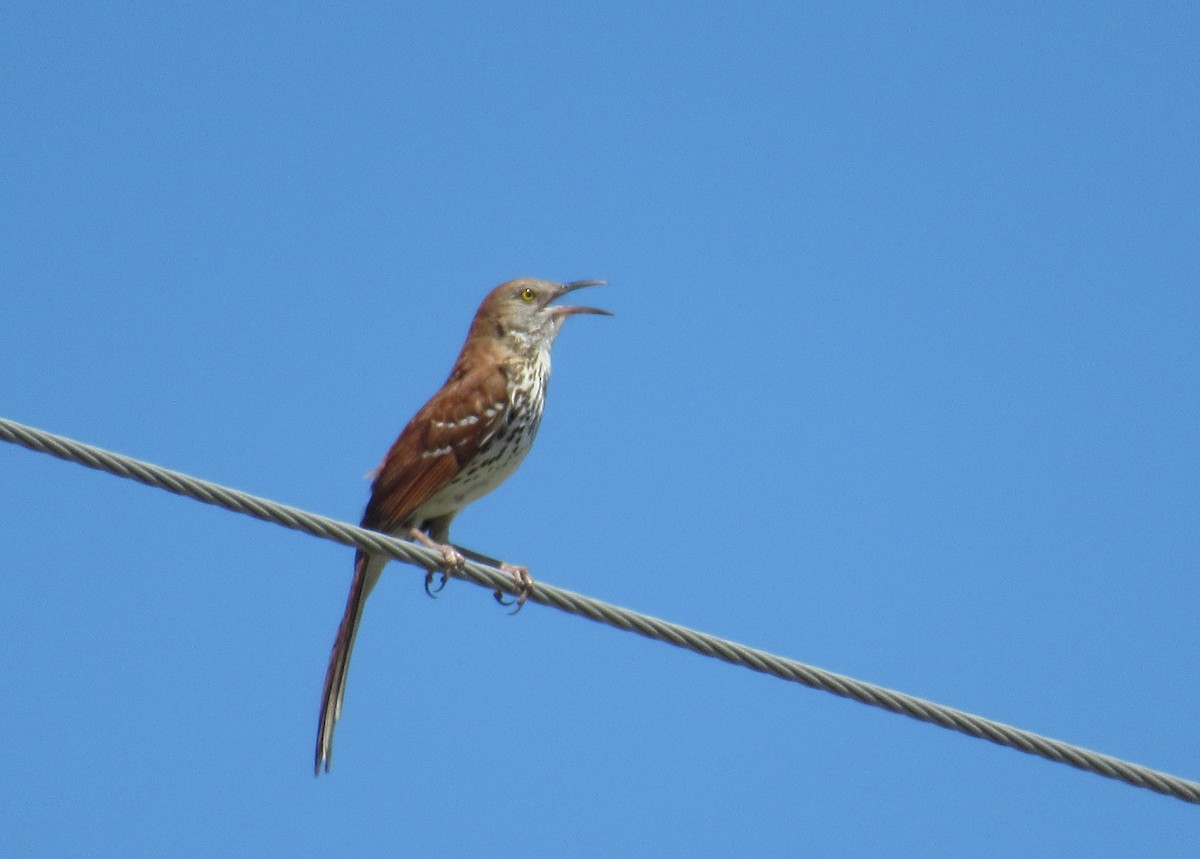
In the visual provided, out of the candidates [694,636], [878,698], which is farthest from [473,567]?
[878,698]

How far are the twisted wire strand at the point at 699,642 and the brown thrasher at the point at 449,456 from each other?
213 centimetres

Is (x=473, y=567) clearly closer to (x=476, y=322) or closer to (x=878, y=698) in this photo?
(x=878, y=698)

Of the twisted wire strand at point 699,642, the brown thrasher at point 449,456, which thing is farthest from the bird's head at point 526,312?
the twisted wire strand at point 699,642

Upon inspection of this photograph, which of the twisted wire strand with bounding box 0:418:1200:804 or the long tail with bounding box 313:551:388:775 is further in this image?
the long tail with bounding box 313:551:388:775

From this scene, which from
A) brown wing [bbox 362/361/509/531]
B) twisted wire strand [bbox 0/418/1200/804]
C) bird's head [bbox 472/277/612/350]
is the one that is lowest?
twisted wire strand [bbox 0/418/1200/804]

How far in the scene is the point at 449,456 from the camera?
680 centimetres

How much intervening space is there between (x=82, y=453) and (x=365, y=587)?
8.88 ft

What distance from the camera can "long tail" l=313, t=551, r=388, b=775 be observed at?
6.29m

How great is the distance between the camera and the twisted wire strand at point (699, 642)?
402 cm

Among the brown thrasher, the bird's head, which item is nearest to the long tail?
the brown thrasher

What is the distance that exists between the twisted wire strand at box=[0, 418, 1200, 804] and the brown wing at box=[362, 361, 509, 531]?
7.36 ft

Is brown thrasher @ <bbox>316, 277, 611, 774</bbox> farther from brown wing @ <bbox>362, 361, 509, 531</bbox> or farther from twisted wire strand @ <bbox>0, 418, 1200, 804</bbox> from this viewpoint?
twisted wire strand @ <bbox>0, 418, 1200, 804</bbox>

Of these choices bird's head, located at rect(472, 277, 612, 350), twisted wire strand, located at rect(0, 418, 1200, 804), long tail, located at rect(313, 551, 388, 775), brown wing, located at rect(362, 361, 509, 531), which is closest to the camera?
twisted wire strand, located at rect(0, 418, 1200, 804)

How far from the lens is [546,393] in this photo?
7.29 metres
